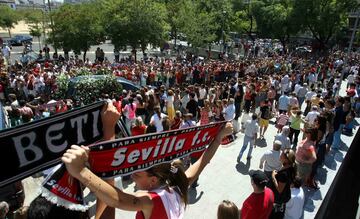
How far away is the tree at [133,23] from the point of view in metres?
26.5

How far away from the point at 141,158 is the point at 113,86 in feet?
40.1

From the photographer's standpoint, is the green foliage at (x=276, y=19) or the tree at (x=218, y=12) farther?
the green foliage at (x=276, y=19)

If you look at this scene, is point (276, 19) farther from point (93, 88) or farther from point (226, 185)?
point (226, 185)

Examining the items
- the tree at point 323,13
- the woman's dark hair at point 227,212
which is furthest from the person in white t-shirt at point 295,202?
the tree at point 323,13

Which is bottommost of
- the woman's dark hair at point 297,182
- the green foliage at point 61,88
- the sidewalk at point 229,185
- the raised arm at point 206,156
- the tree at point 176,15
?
the sidewalk at point 229,185

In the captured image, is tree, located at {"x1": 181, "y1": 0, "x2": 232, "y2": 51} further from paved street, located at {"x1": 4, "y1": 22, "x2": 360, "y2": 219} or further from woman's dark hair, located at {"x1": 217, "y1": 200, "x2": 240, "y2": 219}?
woman's dark hair, located at {"x1": 217, "y1": 200, "x2": 240, "y2": 219}

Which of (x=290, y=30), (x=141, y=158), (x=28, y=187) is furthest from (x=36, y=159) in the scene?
(x=290, y=30)

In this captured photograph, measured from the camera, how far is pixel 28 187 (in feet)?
24.9

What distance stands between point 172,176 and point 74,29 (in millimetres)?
24447

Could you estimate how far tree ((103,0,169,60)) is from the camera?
26453 millimetres

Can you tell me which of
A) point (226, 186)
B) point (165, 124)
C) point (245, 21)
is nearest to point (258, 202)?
point (226, 186)

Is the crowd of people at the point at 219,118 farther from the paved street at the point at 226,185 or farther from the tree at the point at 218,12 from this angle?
the tree at the point at 218,12

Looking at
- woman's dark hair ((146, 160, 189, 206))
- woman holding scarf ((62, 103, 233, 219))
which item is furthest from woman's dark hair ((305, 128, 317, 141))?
woman's dark hair ((146, 160, 189, 206))

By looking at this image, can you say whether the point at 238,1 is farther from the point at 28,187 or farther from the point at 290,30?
the point at 28,187
